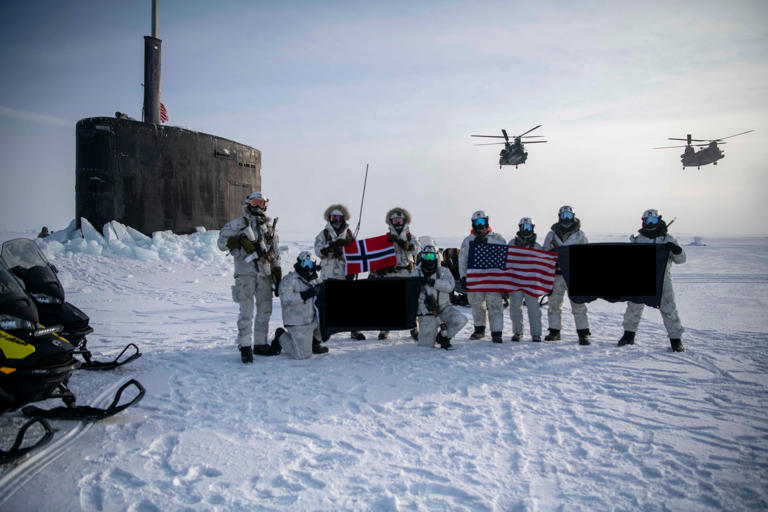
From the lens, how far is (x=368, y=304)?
6.61 meters

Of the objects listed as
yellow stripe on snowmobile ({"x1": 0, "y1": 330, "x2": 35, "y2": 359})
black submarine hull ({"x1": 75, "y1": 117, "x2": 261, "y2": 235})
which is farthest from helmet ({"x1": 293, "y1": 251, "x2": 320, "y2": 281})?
black submarine hull ({"x1": 75, "y1": 117, "x2": 261, "y2": 235})

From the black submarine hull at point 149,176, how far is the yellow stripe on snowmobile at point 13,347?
1279cm

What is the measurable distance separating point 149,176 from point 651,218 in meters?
14.7

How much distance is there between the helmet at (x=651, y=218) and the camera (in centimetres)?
667

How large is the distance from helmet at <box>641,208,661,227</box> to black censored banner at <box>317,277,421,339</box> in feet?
12.1

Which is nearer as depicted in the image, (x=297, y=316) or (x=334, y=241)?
(x=297, y=316)

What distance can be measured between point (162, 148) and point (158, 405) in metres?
13.0

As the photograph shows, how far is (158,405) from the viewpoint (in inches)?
171

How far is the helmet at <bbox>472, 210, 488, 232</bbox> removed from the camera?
718 centimetres

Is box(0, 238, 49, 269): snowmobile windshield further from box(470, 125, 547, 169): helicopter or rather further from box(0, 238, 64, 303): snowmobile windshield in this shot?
box(470, 125, 547, 169): helicopter

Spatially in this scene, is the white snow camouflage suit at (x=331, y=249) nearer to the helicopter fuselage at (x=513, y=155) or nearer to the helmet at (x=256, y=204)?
the helmet at (x=256, y=204)

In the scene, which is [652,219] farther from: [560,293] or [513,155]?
[513,155]

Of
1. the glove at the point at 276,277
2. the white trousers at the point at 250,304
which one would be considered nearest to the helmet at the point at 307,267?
the glove at the point at 276,277

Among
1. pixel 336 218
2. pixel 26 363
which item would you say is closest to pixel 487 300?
pixel 336 218
